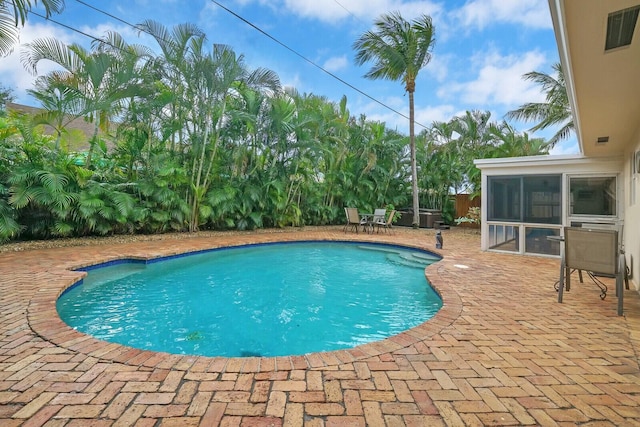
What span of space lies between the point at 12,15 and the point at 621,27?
5938mm

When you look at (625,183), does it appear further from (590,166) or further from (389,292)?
(389,292)

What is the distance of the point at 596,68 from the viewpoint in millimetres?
2691

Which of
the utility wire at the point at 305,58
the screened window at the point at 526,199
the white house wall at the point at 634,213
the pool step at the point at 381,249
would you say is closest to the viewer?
the white house wall at the point at 634,213

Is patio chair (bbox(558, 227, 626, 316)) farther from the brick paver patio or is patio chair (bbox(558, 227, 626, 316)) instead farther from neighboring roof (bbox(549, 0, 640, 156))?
neighboring roof (bbox(549, 0, 640, 156))

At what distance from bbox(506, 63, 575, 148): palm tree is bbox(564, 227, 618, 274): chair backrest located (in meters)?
10.4

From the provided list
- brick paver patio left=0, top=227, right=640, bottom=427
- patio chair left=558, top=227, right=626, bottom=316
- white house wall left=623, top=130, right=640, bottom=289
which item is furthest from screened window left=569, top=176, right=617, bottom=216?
brick paver patio left=0, top=227, right=640, bottom=427

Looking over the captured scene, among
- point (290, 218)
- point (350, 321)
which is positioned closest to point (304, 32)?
point (290, 218)

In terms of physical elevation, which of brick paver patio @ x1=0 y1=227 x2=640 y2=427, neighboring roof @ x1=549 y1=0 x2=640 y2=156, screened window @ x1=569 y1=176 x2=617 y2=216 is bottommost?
brick paver patio @ x1=0 y1=227 x2=640 y2=427

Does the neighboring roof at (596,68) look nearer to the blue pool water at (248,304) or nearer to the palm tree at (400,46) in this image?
the blue pool water at (248,304)

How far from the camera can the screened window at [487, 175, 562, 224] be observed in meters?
6.55

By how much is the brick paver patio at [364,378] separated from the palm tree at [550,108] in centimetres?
1159

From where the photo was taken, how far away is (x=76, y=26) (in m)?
8.77

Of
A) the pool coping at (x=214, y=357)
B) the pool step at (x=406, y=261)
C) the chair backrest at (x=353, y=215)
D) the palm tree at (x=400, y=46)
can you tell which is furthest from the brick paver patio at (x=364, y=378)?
the palm tree at (x=400, y=46)

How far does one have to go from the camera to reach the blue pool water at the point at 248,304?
3.33 m
